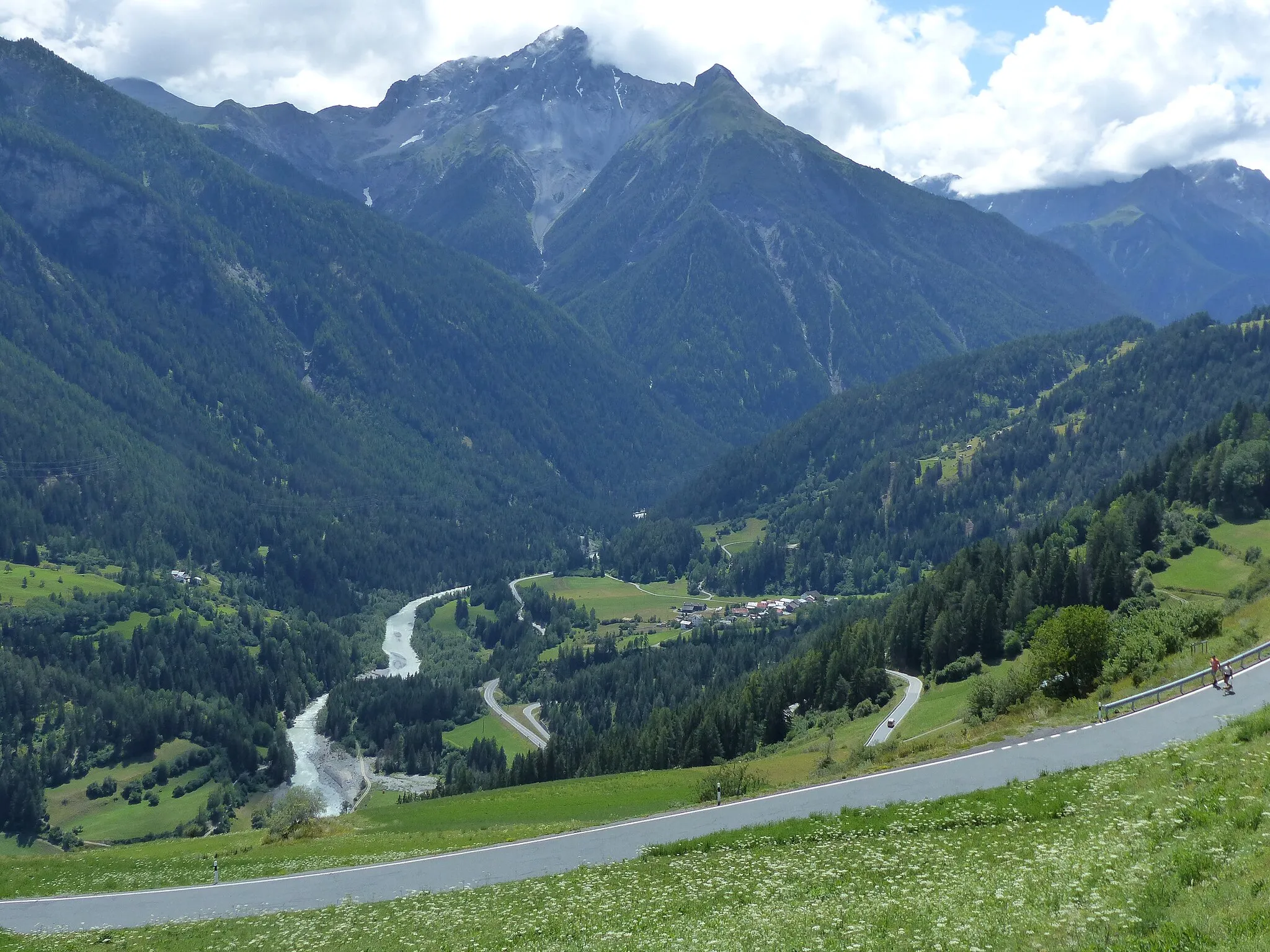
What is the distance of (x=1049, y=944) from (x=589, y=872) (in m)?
25.8

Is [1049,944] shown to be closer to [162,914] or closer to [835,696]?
[162,914]

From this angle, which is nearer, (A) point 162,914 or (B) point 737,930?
Result: (B) point 737,930

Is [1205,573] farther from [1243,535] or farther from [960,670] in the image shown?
[960,670]

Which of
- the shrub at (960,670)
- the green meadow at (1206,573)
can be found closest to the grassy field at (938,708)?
the shrub at (960,670)

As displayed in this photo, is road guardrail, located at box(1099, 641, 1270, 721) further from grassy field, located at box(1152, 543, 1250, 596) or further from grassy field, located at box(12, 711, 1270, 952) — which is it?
grassy field, located at box(1152, 543, 1250, 596)

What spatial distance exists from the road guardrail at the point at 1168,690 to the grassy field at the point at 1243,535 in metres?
85.6

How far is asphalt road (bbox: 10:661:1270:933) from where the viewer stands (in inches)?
2024

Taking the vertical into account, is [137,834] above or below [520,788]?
below

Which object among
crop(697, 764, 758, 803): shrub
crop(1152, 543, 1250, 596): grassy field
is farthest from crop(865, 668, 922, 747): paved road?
crop(1152, 543, 1250, 596): grassy field

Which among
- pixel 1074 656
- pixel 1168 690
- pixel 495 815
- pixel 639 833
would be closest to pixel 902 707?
pixel 1074 656

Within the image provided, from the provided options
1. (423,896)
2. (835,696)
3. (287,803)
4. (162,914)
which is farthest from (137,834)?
(423,896)

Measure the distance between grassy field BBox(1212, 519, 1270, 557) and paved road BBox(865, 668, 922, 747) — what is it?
4751cm

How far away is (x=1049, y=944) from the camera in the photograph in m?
25.3

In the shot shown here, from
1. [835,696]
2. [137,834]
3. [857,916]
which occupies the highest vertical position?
[857,916]
